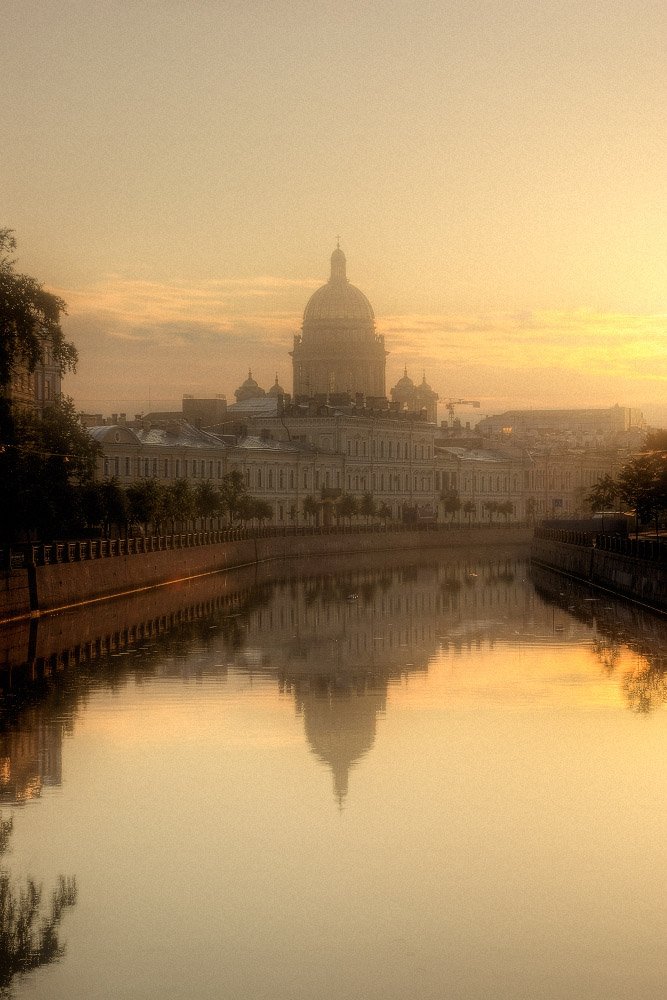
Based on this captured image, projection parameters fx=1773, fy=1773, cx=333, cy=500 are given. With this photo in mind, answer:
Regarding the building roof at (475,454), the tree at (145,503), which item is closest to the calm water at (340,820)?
the tree at (145,503)

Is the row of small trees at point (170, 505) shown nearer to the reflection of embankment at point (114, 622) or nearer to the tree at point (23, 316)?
the reflection of embankment at point (114, 622)

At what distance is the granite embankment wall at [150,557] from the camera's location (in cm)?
4797

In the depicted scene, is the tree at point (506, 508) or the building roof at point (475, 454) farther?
the tree at point (506, 508)

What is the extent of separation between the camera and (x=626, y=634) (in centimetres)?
4781

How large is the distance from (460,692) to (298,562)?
65155 mm

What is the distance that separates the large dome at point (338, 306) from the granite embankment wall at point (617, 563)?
76.7 m

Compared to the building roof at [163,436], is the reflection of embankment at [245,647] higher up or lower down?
lower down

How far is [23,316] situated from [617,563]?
84.5ft

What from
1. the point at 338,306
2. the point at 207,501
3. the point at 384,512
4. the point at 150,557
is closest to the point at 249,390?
the point at 338,306

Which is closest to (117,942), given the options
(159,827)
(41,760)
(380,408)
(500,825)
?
(159,827)

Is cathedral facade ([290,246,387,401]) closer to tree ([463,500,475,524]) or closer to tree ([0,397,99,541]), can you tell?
tree ([463,500,475,524])

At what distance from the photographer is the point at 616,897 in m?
18.2

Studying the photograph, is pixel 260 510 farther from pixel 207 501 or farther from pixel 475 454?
pixel 475 454

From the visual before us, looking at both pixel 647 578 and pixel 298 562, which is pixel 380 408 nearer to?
pixel 298 562
